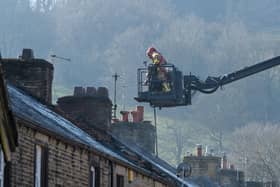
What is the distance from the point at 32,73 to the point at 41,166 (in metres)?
8.55

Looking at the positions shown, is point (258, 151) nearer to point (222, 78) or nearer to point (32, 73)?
point (222, 78)

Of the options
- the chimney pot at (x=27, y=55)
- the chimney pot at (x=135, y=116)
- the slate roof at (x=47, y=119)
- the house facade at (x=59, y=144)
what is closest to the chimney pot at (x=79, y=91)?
the house facade at (x=59, y=144)

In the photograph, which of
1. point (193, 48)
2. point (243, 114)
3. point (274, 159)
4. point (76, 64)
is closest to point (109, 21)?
point (193, 48)

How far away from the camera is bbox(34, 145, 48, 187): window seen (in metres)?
22.6

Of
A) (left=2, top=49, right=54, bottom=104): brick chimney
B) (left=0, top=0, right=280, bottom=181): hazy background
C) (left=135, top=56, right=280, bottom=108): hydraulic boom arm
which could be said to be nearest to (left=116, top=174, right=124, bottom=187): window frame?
(left=2, top=49, right=54, bottom=104): brick chimney

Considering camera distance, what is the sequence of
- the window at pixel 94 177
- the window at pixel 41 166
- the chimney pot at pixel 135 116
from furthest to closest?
the chimney pot at pixel 135 116 < the window at pixel 94 177 < the window at pixel 41 166

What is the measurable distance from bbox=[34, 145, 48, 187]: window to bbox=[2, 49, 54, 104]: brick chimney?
26.0 feet

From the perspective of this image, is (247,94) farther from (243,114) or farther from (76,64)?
(76,64)

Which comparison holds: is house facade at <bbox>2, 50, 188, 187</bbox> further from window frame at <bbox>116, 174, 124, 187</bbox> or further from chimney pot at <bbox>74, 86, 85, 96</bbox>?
chimney pot at <bbox>74, 86, 85, 96</bbox>

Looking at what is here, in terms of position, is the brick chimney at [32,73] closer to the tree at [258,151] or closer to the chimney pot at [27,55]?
the chimney pot at [27,55]

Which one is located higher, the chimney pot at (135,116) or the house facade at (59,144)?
the chimney pot at (135,116)

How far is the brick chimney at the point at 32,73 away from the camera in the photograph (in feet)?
→ 102

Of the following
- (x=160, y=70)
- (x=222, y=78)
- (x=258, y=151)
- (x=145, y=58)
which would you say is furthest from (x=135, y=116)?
(x=145, y=58)

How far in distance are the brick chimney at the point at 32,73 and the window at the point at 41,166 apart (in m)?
7.92
